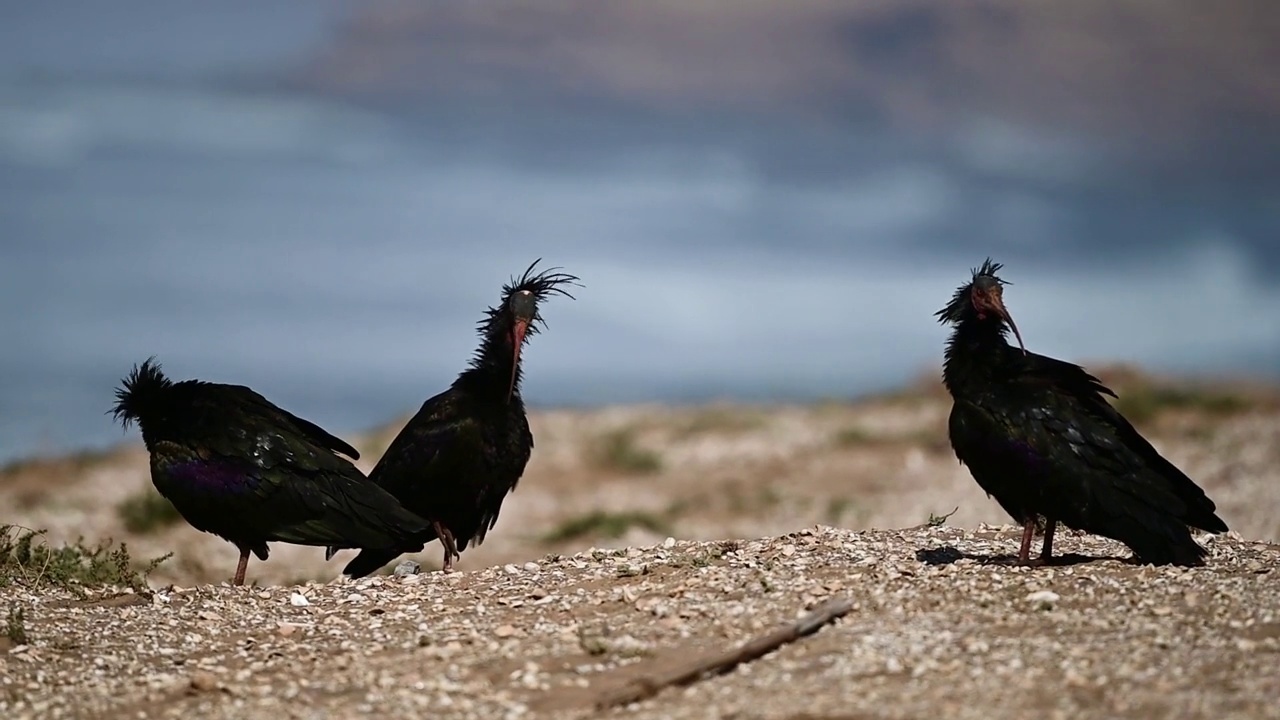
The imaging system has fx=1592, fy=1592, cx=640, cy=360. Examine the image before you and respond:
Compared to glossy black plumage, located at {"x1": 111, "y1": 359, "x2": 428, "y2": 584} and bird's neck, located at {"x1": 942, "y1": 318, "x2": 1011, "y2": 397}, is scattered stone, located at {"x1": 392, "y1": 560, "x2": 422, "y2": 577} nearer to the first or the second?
glossy black plumage, located at {"x1": 111, "y1": 359, "x2": 428, "y2": 584}

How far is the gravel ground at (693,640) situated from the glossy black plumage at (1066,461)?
294 millimetres

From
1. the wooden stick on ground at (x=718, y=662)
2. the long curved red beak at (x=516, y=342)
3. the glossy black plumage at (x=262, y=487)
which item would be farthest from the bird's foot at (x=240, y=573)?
the wooden stick on ground at (x=718, y=662)

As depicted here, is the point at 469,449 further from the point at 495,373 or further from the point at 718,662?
the point at 718,662

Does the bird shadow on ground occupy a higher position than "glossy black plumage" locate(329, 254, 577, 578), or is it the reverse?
"glossy black plumage" locate(329, 254, 577, 578)

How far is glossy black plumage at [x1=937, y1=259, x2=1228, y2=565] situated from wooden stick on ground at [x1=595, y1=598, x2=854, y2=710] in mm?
2199

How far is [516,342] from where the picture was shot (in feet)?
42.3

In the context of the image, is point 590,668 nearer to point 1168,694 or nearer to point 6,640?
point 1168,694

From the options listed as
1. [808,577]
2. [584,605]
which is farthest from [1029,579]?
[584,605]

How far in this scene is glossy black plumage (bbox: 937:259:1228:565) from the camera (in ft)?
33.0

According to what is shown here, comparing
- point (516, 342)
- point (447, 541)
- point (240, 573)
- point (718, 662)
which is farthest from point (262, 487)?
point (718, 662)

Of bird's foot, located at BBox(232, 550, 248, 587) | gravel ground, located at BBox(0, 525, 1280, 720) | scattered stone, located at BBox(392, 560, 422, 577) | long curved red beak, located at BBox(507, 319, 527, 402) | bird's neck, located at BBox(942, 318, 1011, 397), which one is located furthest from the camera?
long curved red beak, located at BBox(507, 319, 527, 402)

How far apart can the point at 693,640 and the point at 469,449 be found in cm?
423

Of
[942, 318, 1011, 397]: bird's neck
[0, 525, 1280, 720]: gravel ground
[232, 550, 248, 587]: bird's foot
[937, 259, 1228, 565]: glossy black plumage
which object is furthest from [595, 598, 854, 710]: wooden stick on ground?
[232, 550, 248, 587]: bird's foot

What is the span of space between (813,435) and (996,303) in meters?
22.5
